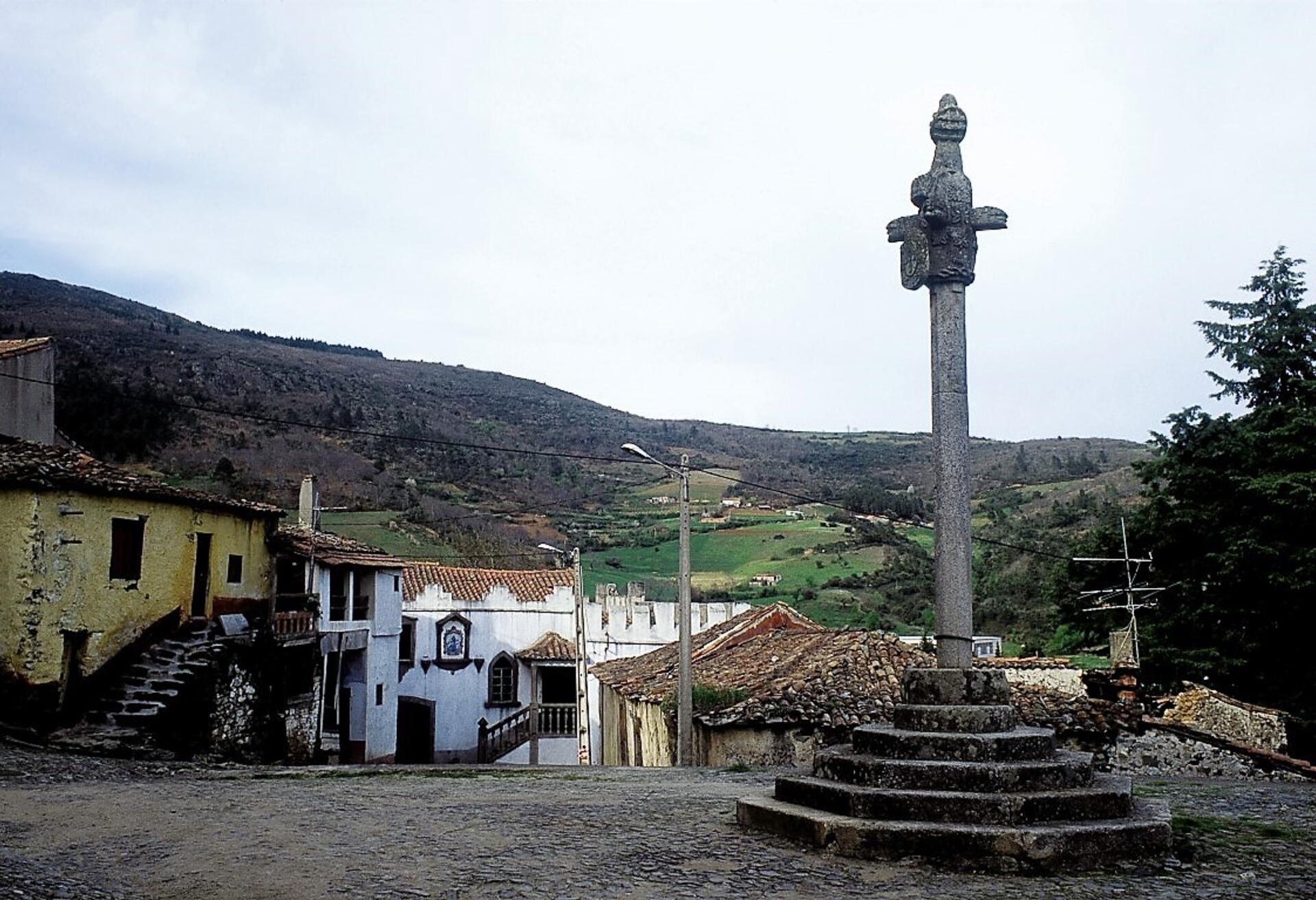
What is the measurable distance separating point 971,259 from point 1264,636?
16.6m

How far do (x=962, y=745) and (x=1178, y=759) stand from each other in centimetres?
1104

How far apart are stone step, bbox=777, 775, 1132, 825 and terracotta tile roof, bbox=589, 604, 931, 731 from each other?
8301 millimetres

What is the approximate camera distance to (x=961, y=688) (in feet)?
25.0

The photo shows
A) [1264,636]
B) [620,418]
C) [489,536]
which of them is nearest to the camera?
[1264,636]

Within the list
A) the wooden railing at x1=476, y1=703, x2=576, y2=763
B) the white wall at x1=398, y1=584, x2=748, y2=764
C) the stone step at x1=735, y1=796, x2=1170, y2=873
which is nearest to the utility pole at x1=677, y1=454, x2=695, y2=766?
the stone step at x1=735, y1=796, x2=1170, y2=873

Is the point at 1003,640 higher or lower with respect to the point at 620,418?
lower

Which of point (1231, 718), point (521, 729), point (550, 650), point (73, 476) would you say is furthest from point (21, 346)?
point (1231, 718)

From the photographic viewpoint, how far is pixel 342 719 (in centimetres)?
2925

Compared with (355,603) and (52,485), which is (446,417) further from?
(52,485)

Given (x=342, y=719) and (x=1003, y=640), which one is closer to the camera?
(x=342, y=719)

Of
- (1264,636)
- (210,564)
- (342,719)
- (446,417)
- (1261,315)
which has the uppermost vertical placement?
(446,417)

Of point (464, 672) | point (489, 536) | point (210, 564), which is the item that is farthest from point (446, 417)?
point (210, 564)

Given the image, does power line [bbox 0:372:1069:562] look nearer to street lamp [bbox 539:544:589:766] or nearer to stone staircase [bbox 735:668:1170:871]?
street lamp [bbox 539:544:589:766]

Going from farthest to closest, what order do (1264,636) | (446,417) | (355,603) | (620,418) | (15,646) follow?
(620,418) < (446,417) < (355,603) < (1264,636) < (15,646)
